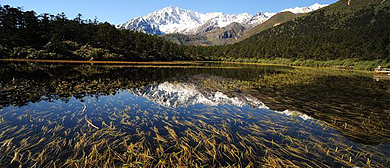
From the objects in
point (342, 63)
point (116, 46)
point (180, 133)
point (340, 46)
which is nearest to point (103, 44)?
point (116, 46)

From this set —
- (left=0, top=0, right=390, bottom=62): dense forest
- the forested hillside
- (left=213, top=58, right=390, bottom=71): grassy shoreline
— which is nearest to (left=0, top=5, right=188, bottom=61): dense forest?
(left=0, top=0, right=390, bottom=62): dense forest

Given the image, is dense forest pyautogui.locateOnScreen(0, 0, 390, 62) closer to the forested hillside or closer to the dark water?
the forested hillside

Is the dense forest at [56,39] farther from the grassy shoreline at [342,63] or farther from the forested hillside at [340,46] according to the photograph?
the grassy shoreline at [342,63]

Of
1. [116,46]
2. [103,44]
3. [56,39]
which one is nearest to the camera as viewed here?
[56,39]

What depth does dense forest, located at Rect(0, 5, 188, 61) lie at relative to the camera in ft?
165

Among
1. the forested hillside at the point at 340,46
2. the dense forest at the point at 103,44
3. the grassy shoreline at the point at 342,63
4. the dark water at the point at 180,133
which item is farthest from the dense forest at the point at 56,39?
the grassy shoreline at the point at 342,63

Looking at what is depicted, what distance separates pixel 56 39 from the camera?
5756 centimetres

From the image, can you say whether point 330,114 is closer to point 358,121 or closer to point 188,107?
point 358,121

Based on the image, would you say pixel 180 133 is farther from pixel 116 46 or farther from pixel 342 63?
pixel 342 63

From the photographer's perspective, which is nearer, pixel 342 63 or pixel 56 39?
pixel 56 39

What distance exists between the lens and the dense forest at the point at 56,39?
165 ft

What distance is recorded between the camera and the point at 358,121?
10.1 m

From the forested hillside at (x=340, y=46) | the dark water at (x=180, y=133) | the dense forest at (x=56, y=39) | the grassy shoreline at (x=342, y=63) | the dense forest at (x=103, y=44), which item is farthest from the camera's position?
the forested hillside at (x=340, y=46)

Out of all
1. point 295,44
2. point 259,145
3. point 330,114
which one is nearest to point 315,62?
point 295,44
